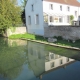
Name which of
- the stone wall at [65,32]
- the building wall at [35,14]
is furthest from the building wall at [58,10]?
the stone wall at [65,32]

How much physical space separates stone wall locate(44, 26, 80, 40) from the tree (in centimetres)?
764

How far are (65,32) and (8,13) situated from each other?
1299 cm

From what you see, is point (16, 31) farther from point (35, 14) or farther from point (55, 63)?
point (55, 63)

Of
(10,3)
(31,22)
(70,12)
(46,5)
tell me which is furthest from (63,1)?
(10,3)

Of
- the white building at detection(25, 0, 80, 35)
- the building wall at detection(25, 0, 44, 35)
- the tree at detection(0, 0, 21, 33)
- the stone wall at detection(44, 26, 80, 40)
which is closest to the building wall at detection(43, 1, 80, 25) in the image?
the white building at detection(25, 0, 80, 35)

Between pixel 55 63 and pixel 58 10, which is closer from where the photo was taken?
pixel 55 63

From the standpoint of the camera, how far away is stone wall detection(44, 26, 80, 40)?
16266 mm

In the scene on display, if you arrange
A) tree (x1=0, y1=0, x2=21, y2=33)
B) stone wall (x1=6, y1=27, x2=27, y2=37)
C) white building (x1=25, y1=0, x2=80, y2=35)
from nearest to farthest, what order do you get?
1. white building (x1=25, y1=0, x2=80, y2=35)
2. tree (x1=0, y1=0, x2=21, y2=33)
3. stone wall (x1=6, y1=27, x2=27, y2=37)

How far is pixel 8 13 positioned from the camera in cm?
2530

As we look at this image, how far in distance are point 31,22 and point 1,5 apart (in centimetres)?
690

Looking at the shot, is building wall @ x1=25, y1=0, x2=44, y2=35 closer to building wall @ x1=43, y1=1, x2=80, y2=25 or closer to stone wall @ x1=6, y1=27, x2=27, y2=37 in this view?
building wall @ x1=43, y1=1, x2=80, y2=25

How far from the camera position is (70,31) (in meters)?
17.1

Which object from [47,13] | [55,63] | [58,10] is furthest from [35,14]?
[55,63]

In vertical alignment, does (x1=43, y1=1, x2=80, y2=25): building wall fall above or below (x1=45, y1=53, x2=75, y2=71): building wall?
above
